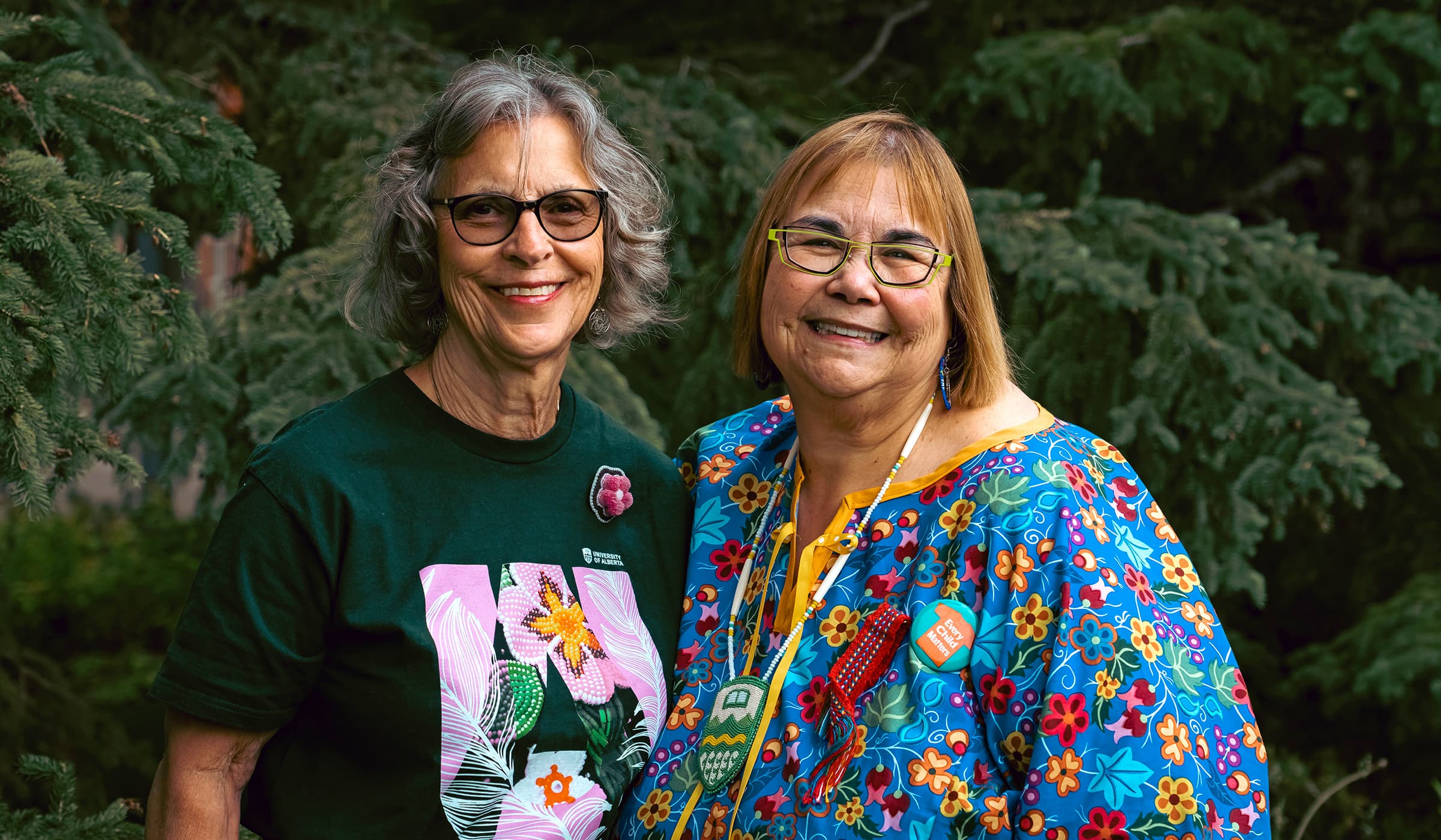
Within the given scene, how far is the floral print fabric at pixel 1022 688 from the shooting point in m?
1.70

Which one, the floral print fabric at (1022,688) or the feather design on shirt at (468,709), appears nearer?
the floral print fabric at (1022,688)

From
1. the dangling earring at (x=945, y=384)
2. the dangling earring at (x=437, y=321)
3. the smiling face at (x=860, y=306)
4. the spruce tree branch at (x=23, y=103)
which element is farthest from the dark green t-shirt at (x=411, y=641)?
the spruce tree branch at (x=23, y=103)

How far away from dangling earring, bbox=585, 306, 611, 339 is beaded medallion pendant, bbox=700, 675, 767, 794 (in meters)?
0.80

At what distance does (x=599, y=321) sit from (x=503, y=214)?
440mm

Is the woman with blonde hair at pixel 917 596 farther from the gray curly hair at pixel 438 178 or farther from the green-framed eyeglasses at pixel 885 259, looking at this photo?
the gray curly hair at pixel 438 178

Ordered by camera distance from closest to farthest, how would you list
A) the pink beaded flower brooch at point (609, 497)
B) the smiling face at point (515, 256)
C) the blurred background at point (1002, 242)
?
the smiling face at point (515, 256) < the pink beaded flower brooch at point (609, 497) < the blurred background at point (1002, 242)

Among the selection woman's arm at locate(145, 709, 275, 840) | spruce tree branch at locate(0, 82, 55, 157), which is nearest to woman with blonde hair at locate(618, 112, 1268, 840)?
woman's arm at locate(145, 709, 275, 840)

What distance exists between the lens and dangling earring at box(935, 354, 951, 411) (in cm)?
212

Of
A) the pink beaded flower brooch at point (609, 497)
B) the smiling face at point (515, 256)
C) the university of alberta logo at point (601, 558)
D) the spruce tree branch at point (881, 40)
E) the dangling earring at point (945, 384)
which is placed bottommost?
the university of alberta logo at point (601, 558)

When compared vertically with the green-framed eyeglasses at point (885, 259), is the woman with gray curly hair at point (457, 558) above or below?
below

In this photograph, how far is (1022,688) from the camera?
5.82 feet

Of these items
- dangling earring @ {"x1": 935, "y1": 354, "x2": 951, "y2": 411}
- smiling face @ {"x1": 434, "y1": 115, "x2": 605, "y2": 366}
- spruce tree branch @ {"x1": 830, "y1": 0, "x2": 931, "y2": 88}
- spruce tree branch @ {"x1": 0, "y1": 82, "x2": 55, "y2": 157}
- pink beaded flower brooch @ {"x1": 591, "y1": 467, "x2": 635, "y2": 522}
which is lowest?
pink beaded flower brooch @ {"x1": 591, "y1": 467, "x2": 635, "y2": 522}

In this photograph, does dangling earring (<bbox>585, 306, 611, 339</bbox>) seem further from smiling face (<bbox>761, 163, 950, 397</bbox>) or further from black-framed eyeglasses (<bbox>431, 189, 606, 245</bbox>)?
smiling face (<bbox>761, 163, 950, 397</bbox>)

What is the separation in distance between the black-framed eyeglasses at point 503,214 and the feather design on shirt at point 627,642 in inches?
23.3
